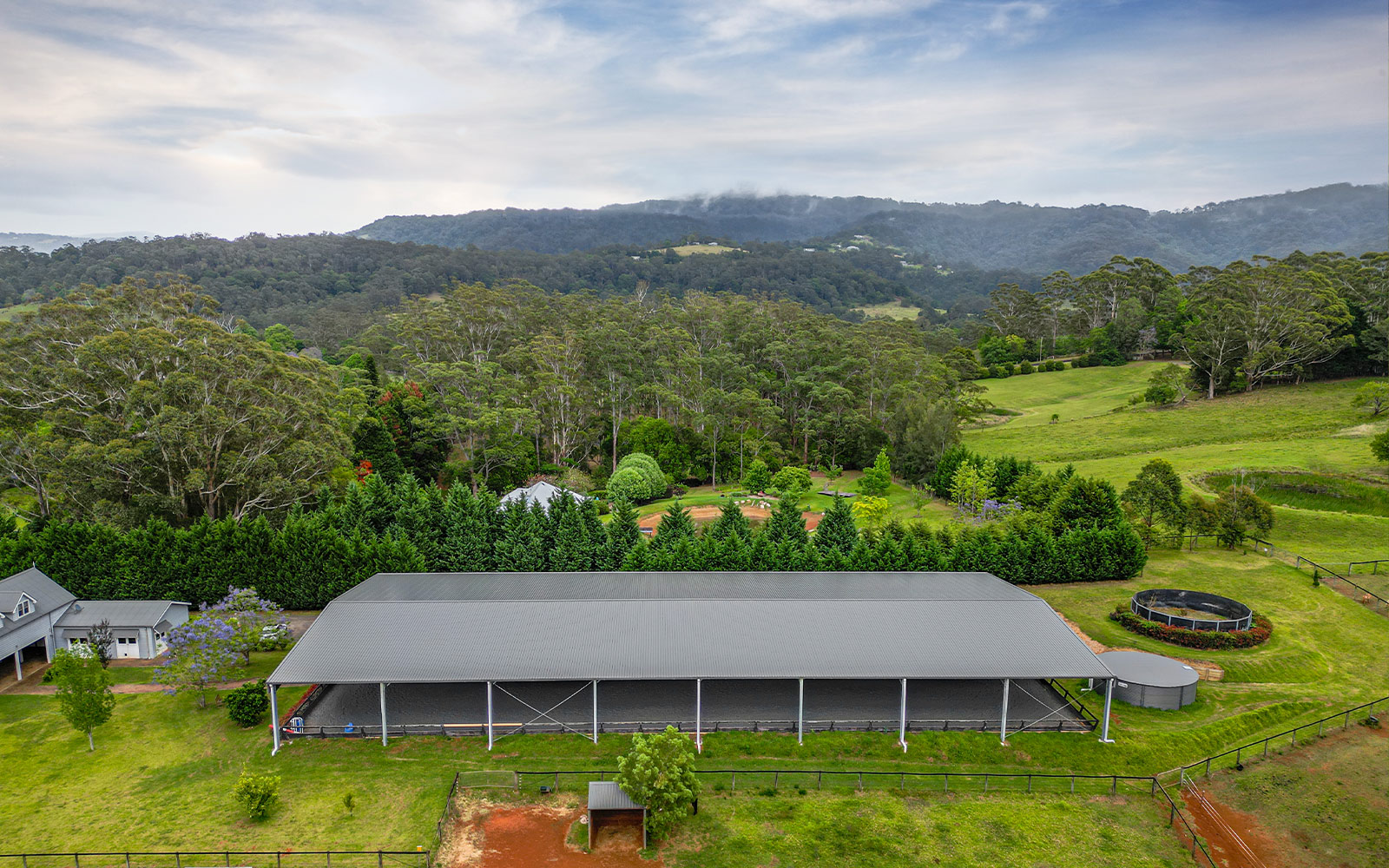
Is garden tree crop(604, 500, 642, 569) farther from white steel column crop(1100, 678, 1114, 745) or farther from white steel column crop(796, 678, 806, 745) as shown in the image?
white steel column crop(1100, 678, 1114, 745)

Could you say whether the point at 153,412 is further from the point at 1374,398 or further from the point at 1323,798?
the point at 1374,398

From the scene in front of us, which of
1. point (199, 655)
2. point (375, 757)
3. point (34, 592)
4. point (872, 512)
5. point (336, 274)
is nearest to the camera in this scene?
point (375, 757)

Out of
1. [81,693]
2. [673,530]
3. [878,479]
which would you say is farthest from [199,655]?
[878,479]

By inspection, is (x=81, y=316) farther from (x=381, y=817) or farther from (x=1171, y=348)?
(x=1171, y=348)

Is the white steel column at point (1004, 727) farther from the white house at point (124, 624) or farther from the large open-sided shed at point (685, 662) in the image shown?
the white house at point (124, 624)

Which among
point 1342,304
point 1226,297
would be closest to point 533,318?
point 1226,297
